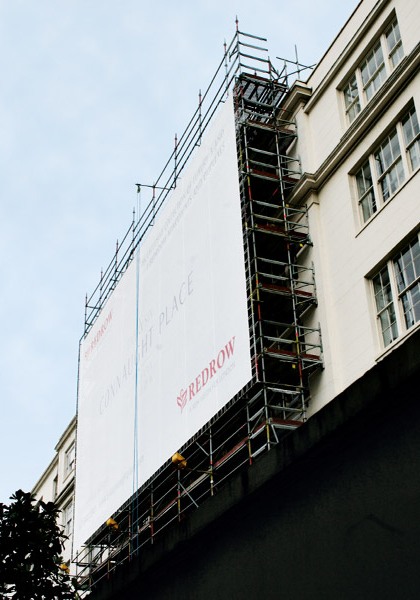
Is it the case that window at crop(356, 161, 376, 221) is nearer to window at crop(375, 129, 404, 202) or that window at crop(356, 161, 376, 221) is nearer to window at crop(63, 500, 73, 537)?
window at crop(375, 129, 404, 202)

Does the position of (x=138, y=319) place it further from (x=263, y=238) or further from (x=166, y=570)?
(x=166, y=570)

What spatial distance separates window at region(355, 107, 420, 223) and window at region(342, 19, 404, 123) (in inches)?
63.4

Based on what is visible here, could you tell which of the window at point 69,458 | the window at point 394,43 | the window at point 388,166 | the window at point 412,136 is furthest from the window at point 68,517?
the window at point 394,43

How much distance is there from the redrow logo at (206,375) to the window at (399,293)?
3.46 meters

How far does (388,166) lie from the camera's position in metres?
20.2

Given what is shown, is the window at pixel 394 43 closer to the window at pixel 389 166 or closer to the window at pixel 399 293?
the window at pixel 389 166

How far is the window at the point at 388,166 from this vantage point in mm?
19188

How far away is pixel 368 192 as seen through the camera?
2081cm

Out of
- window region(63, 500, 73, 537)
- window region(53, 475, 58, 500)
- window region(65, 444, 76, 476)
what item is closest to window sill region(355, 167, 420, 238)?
window region(63, 500, 73, 537)

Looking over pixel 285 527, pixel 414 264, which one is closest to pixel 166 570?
pixel 285 527

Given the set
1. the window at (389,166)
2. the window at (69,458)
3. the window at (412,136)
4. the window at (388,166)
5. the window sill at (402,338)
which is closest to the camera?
the window sill at (402,338)

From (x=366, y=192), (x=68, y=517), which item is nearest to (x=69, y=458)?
(x=68, y=517)

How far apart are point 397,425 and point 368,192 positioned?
1268cm

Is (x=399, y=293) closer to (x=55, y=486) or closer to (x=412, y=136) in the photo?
(x=412, y=136)
